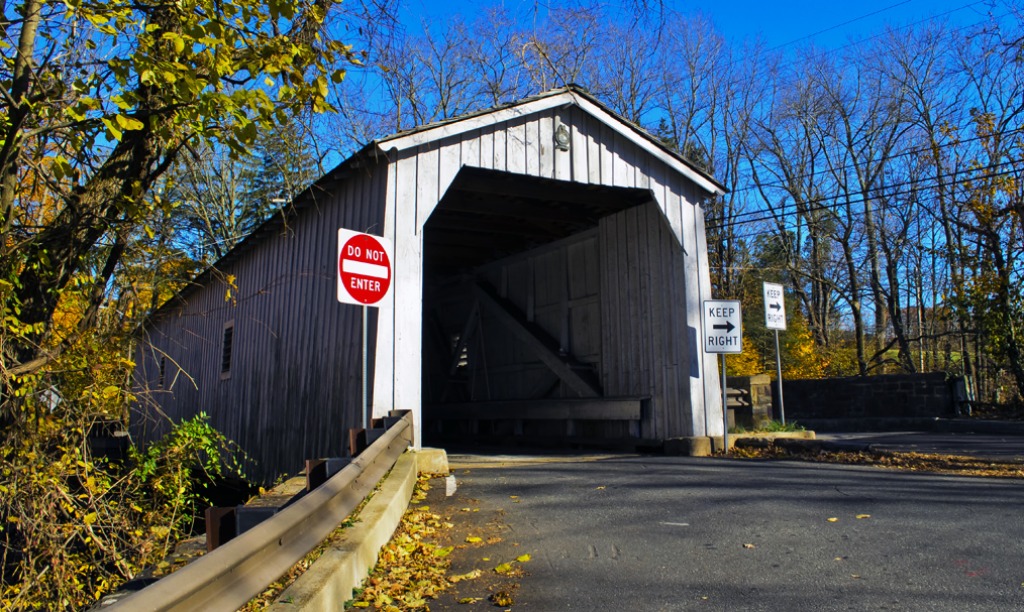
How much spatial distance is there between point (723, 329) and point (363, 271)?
5.67 meters

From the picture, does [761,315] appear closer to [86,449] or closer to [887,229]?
[887,229]

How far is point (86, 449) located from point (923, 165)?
2812 cm

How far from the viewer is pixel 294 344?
11.9m

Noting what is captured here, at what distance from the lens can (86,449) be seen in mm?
6387

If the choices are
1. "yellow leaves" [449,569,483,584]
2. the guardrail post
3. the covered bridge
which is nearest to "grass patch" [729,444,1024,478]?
the covered bridge

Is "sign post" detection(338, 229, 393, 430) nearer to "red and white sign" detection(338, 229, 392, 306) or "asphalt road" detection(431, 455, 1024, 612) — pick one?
"red and white sign" detection(338, 229, 392, 306)

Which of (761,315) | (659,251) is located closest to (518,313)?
(659,251)

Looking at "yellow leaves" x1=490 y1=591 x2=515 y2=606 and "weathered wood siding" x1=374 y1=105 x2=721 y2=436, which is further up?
"weathered wood siding" x1=374 y1=105 x2=721 y2=436

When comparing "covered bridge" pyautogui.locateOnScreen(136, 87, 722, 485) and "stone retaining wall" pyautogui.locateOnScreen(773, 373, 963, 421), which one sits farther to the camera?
"stone retaining wall" pyautogui.locateOnScreen(773, 373, 963, 421)

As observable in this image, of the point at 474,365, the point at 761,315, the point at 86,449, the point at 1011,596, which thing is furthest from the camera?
the point at 761,315

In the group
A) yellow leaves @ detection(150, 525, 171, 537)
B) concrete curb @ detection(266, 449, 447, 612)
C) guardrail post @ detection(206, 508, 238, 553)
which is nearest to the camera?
concrete curb @ detection(266, 449, 447, 612)

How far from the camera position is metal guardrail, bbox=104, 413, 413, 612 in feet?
7.14

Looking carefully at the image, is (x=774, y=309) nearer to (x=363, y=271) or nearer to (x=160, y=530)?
(x=363, y=271)

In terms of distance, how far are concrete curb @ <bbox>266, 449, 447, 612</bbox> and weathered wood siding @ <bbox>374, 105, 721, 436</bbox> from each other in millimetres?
3168
